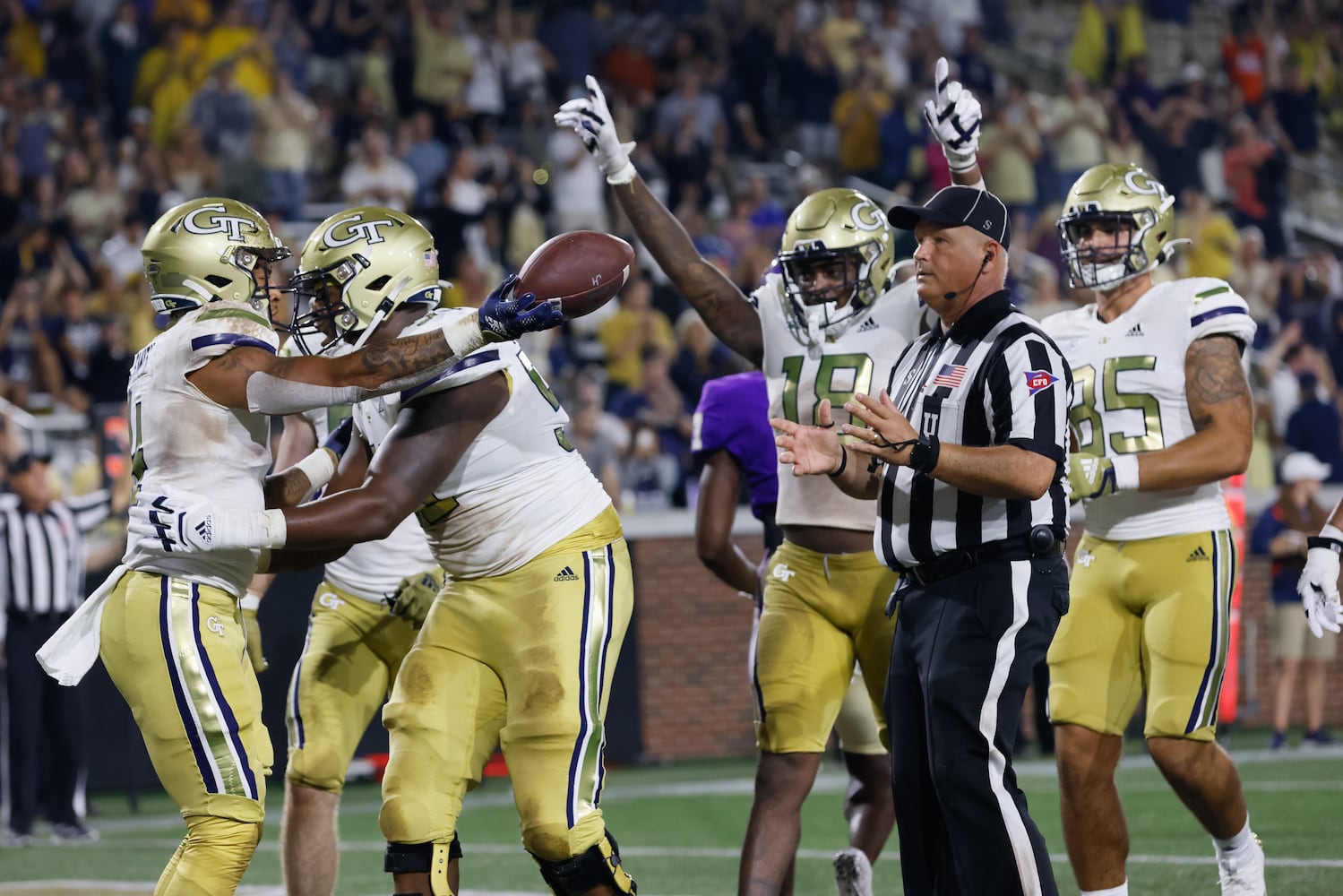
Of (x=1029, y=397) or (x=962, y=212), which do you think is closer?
(x=1029, y=397)

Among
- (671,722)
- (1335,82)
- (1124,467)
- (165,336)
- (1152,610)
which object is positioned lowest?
(671,722)

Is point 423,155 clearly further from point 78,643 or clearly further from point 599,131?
point 78,643

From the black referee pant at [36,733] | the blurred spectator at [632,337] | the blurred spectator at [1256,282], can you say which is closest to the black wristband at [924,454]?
the black referee pant at [36,733]

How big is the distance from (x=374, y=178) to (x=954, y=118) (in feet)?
29.6

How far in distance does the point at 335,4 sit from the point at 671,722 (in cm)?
777

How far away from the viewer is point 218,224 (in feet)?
15.9

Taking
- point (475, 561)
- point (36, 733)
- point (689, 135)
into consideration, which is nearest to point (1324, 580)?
point (475, 561)

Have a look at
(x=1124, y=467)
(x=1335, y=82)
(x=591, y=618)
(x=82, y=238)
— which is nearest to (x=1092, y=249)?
(x=1124, y=467)

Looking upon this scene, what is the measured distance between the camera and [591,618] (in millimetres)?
4648

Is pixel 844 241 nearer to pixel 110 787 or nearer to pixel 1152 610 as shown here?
pixel 1152 610

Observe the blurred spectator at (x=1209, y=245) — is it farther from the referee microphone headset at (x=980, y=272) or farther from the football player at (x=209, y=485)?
the football player at (x=209, y=485)

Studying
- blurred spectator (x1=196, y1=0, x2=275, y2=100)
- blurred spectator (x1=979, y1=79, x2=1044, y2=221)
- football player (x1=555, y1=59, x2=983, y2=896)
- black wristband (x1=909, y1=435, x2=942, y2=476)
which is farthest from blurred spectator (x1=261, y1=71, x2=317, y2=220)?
black wristband (x1=909, y1=435, x2=942, y2=476)

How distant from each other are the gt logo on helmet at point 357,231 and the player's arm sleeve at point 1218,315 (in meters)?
2.55

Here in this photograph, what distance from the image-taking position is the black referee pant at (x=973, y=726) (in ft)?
14.1
